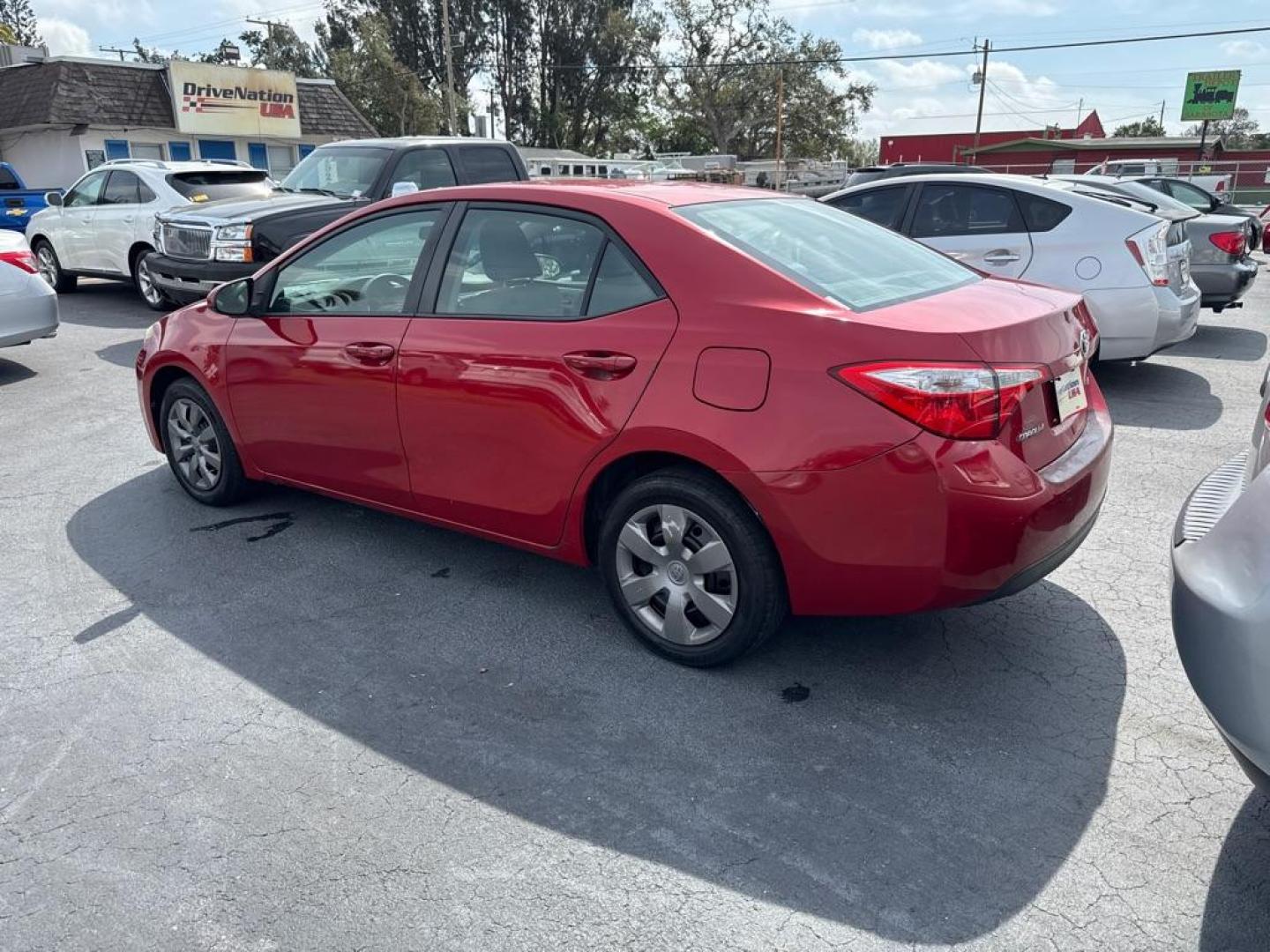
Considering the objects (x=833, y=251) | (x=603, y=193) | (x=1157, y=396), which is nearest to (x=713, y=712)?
(x=833, y=251)

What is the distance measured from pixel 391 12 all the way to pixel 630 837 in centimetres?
5839

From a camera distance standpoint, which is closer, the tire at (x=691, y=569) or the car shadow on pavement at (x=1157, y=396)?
the tire at (x=691, y=569)

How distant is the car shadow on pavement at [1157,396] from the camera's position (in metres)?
6.75

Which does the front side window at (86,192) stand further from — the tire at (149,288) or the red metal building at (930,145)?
the red metal building at (930,145)

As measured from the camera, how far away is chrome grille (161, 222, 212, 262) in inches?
371

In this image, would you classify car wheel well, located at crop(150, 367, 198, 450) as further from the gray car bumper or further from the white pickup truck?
the white pickup truck

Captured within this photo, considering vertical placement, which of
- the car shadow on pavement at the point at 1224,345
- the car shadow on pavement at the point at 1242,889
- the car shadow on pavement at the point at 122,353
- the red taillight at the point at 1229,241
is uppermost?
the red taillight at the point at 1229,241

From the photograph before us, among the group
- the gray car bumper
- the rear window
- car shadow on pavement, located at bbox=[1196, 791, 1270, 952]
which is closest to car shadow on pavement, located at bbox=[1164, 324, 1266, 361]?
car shadow on pavement, located at bbox=[1196, 791, 1270, 952]

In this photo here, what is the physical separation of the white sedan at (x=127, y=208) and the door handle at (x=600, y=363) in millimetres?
8634

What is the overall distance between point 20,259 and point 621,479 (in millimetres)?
7246

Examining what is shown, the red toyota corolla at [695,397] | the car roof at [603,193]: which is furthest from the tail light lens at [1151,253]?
the car roof at [603,193]

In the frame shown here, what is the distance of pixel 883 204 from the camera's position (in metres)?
8.37

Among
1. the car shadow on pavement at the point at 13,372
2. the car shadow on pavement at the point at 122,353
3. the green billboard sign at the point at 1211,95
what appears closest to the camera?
the car shadow on pavement at the point at 13,372

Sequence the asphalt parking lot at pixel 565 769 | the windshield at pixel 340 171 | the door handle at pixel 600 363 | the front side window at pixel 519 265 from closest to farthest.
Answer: the asphalt parking lot at pixel 565 769 < the door handle at pixel 600 363 < the front side window at pixel 519 265 < the windshield at pixel 340 171
